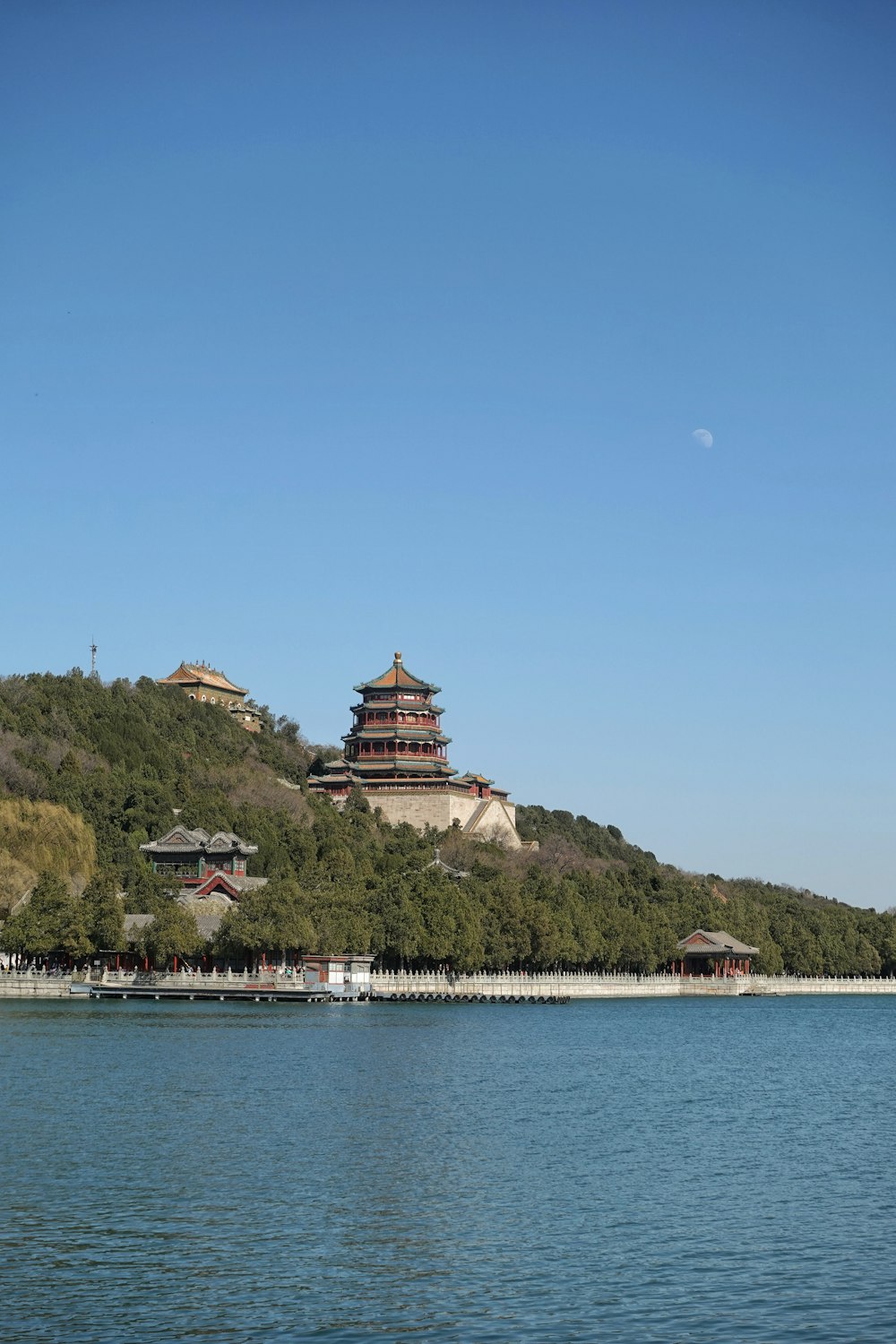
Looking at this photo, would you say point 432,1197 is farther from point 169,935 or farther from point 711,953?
point 711,953

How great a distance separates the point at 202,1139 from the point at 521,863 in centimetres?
8158

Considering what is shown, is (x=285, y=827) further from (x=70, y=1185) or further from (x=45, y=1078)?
(x=70, y=1185)

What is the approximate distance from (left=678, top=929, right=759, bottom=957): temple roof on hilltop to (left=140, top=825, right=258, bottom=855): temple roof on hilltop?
2975cm

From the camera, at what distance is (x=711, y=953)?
103 m

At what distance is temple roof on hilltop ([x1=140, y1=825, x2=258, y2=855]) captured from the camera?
87.3 metres

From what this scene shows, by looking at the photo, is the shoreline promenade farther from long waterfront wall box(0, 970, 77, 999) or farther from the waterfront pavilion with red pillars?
the waterfront pavilion with red pillars

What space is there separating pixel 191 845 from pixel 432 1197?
64206 millimetres

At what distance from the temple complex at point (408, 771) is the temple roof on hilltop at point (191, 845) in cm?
2540

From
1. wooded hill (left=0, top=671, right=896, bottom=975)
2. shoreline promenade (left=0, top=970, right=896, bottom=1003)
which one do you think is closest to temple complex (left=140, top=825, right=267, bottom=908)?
wooded hill (left=0, top=671, right=896, bottom=975)

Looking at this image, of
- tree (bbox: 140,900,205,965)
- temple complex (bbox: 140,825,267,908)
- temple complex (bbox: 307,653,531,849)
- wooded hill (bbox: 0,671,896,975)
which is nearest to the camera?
tree (bbox: 140,900,205,965)

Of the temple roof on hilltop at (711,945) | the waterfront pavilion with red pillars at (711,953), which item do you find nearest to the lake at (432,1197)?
the temple roof on hilltop at (711,945)

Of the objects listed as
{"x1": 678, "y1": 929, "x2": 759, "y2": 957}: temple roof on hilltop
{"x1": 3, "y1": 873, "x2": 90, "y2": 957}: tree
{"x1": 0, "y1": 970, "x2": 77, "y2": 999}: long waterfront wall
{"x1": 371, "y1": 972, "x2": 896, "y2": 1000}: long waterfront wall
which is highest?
{"x1": 678, "y1": 929, "x2": 759, "y2": 957}: temple roof on hilltop

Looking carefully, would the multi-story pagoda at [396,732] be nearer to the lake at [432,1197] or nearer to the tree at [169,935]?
the tree at [169,935]

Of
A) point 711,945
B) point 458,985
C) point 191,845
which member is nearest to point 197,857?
point 191,845
